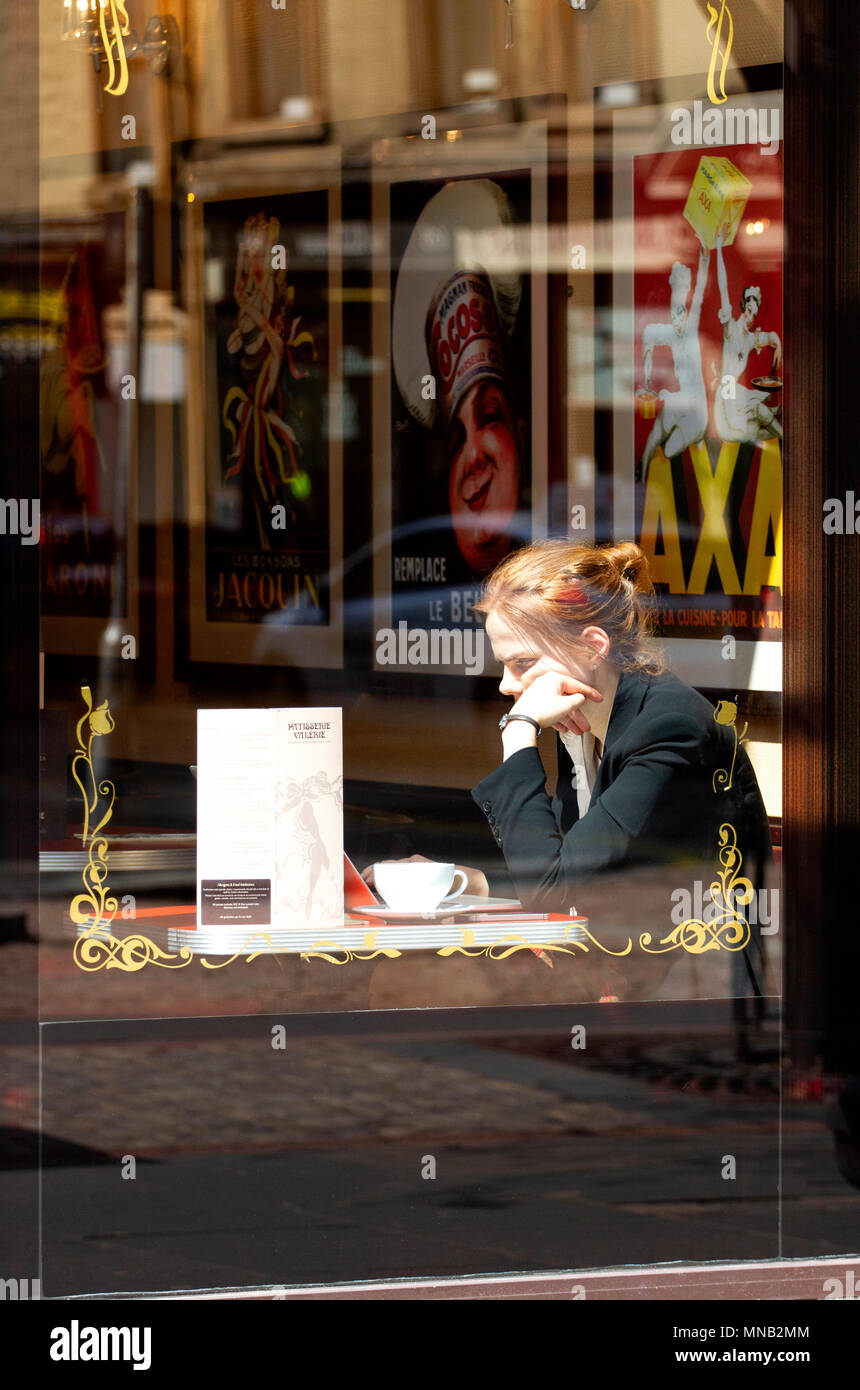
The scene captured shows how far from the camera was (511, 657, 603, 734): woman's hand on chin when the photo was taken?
6.03 m

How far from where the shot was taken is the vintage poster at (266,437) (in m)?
5.87

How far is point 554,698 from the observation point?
238 inches

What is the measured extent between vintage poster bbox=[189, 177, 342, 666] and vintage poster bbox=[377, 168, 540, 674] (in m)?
0.19

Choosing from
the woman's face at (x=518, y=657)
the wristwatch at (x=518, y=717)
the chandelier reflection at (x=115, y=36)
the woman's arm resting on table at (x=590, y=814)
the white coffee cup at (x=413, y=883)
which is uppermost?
the chandelier reflection at (x=115, y=36)

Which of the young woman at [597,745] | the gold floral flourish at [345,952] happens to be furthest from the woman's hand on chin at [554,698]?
the gold floral flourish at [345,952]

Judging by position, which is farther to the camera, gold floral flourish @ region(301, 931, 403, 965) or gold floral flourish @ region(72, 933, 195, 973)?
gold floral flourish @ region(301, 931, 403, 965)

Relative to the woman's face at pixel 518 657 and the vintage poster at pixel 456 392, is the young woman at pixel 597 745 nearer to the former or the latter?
the woman's face at pixel 518 657

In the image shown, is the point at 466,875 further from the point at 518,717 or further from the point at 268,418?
the point at 268,418

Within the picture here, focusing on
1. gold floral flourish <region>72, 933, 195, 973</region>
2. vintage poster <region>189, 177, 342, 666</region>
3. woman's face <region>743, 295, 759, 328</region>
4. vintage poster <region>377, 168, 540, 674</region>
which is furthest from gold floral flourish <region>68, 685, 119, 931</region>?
woman's face <region>743, 295, 759, 328</region>

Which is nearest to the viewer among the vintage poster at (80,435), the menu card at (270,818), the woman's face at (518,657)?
the vintage poster at (80,435)

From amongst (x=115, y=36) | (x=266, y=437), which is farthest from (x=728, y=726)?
(x=115, y=36)

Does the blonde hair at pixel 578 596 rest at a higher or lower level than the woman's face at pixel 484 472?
Answer: lower

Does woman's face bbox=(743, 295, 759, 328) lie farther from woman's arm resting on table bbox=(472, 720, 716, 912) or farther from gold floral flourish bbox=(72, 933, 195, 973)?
gold floral flourish bbox=(72, 933, 195, 973)

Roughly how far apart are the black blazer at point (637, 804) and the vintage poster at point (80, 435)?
47.6 inches
